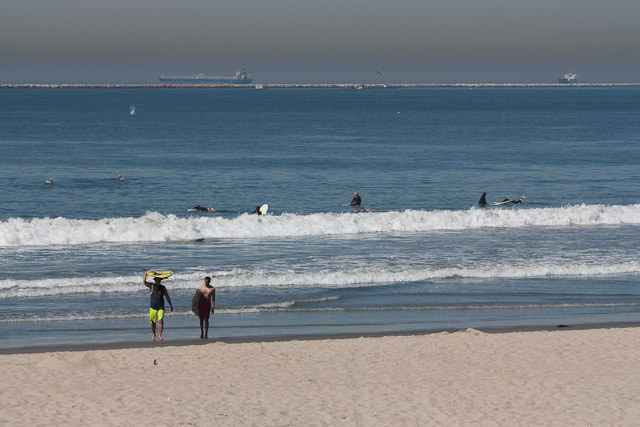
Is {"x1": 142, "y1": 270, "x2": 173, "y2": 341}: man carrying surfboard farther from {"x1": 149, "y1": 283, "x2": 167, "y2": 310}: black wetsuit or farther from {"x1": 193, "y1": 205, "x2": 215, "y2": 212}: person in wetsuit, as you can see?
{"x1": 193, "y1": 205, "x2": 215, "y2": 212}: person in wetsuit

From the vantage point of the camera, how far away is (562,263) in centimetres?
2664

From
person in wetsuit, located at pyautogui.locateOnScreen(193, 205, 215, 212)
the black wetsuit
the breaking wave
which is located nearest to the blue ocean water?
the breaking wave

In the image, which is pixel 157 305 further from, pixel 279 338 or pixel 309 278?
pixel 309 278

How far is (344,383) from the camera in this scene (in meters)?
14.3

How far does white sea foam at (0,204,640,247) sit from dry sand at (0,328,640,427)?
661 inches

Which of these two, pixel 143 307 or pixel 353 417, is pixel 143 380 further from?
pixel 143 307

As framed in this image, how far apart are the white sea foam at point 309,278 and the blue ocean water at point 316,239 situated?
0.28ft

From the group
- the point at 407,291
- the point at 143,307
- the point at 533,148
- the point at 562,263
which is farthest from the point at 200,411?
the point at 533,148

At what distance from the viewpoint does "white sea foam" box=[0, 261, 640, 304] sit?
22.9 meters

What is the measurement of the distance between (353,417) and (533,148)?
6592 cm

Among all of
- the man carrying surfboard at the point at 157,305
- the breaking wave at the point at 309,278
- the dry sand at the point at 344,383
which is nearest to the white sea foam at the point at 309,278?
the breaking wave at the point at 309,278

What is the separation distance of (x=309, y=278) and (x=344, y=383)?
1021 centimetres

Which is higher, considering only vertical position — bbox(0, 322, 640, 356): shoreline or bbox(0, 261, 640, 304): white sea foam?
bbox(0, 261, 640, 304): white sea foam

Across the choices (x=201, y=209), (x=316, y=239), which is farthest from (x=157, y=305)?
(x=201, y=209)
